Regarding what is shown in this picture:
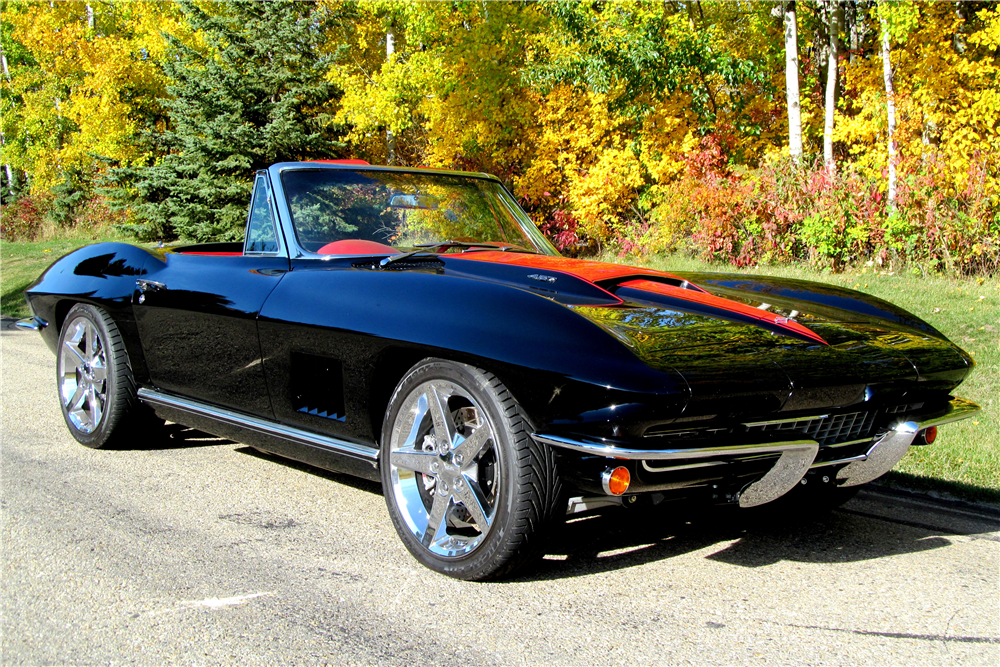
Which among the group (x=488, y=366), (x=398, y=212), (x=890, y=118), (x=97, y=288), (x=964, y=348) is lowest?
(x=964, y=348)

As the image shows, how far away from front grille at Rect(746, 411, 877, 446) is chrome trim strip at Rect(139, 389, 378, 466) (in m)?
1.45

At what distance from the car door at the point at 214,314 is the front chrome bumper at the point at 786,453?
1658 millimetres

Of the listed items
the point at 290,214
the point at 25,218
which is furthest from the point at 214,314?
the point at 25,218

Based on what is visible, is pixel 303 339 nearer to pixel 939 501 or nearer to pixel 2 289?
pixel 939 501

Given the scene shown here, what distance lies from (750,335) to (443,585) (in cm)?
136

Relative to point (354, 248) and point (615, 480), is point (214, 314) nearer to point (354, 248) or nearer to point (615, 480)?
point (354, 248)

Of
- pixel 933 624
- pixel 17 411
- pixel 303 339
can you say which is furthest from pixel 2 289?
pixel 933 624

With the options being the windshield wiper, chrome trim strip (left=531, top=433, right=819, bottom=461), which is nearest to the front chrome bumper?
chrome trim strip (left=531, top=433, right=819, bottom=461)

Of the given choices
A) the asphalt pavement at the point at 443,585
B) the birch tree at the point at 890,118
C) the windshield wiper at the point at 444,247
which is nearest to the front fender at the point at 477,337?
the windshield wiper at the point at 444,247

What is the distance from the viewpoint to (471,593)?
9.20ft

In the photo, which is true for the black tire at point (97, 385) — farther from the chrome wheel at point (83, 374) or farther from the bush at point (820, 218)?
the bush at point (820, 218)

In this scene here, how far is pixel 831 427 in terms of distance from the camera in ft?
9.43

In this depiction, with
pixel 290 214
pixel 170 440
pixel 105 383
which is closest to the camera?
Result: pixel 290 214

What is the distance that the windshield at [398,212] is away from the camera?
395 cm
